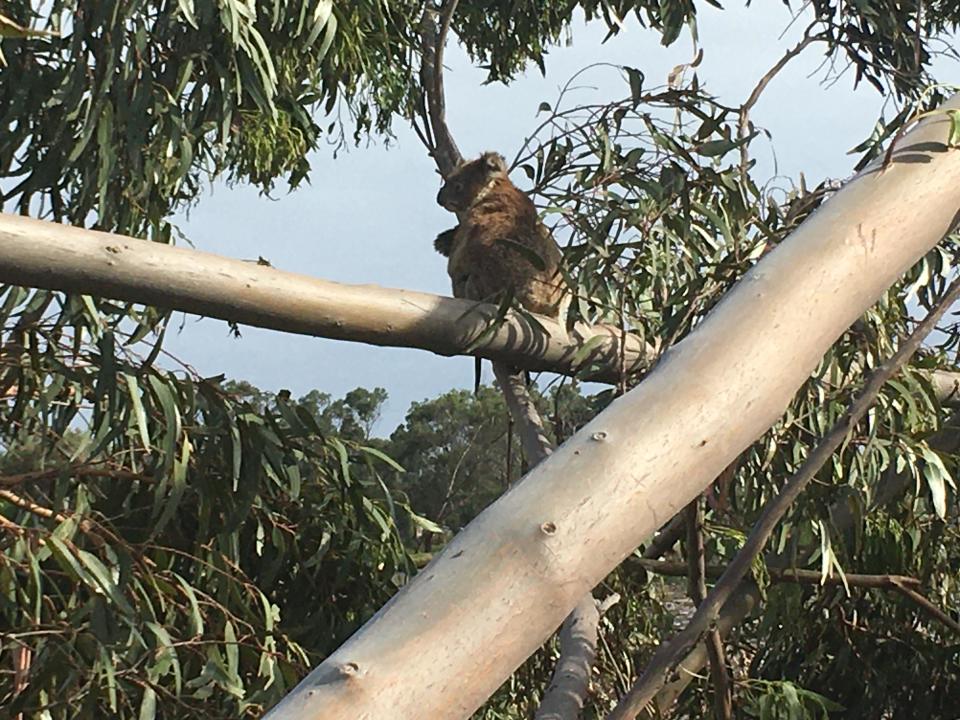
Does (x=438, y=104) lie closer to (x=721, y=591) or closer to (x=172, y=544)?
(x=172, y=544)

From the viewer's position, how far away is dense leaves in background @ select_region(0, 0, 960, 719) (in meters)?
2.19

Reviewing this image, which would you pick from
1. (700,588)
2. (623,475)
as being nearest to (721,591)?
(623,475)

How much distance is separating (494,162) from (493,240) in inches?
22.1

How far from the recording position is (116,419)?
7.47ft

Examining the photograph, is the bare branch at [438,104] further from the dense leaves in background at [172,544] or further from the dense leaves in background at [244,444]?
the dense leaves in background at [172,544]

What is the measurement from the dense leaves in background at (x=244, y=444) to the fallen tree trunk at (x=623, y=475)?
810 mm

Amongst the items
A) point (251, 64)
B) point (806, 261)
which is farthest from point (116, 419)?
point (806, 261)

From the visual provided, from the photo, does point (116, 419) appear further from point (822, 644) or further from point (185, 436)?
point (822, 644)

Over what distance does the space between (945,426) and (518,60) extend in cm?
286

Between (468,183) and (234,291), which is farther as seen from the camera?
(468,183)

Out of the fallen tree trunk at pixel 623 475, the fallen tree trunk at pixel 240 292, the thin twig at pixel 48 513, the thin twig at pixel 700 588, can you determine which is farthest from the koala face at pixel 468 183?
the fallen tree trunk at pixel 623 475

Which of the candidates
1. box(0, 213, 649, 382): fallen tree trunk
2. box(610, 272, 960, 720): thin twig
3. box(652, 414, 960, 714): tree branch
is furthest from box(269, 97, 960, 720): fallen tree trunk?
box(652, 414, 960, 714): tree branch

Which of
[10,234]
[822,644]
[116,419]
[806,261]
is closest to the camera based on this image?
[806,261]

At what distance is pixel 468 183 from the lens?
11.1 feet
